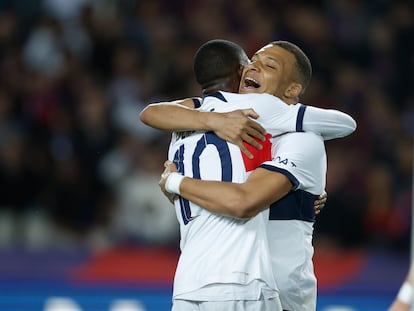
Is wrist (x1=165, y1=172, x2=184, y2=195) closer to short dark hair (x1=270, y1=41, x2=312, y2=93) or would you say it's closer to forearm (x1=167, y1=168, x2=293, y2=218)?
forearm (x1=167, y1=168, x2=293, y2=218)

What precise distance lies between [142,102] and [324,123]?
15.0 ft

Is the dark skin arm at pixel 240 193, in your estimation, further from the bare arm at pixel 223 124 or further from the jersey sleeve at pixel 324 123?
the jersey sleeve at pixel 324 123

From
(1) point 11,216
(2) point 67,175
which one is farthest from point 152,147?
(1) point 11,216

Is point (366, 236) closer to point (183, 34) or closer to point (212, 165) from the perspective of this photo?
point (183, 34)

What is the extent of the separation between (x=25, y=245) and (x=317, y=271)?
1967 mm

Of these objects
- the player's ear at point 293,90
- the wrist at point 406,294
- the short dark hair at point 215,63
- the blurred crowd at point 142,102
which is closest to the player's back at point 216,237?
the short dark hair at point 215,63

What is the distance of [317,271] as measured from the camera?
6.74 m

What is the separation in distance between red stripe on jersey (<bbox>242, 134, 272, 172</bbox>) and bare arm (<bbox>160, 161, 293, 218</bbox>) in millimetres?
41

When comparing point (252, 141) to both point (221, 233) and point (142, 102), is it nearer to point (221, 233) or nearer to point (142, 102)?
point (221, 233)

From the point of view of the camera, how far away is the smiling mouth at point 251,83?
3.74 meters

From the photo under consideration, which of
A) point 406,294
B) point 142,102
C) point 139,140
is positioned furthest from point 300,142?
point 142,102

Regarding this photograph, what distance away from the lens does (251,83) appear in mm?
3752

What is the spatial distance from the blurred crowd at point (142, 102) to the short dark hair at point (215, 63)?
3.42 m

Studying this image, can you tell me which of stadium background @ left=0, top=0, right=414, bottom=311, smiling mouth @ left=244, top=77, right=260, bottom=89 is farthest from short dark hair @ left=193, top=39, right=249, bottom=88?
stadium background @ left=0, top=0, right=414, bottom=311
